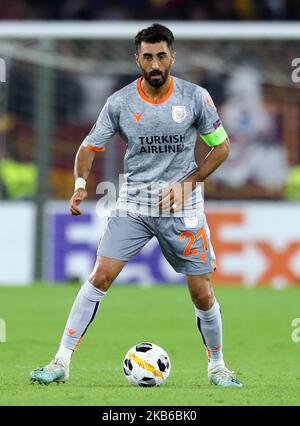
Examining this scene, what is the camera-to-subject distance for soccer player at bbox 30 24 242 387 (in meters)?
7.66

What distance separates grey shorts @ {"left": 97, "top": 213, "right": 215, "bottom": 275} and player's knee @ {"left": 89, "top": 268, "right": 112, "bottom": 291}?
12cm

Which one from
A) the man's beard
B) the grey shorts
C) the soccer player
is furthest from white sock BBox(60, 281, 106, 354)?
the man's beard

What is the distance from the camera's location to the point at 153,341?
10789mm

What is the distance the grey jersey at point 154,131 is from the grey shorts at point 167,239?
66 millimetres

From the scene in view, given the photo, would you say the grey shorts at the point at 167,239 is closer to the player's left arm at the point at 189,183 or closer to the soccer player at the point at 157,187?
the soccer player at the point at 157,187

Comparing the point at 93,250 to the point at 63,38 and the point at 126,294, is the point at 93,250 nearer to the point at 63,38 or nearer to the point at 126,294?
the point at 126,294

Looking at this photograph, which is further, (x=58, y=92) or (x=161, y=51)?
(x=58, y=92)

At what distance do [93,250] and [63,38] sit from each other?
3.15 metres

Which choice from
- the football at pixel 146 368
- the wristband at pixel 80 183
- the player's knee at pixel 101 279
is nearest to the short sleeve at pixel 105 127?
the wristband at pixel 80 183

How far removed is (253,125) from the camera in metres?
17.6

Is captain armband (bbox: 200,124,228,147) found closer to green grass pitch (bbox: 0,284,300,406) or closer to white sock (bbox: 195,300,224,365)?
white sock (bbox: 195,300,224,365)

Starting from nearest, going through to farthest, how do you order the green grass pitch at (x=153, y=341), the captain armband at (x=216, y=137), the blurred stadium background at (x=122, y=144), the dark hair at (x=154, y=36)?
1. the green grass pitch at (x=153, y=341)
2. the dark hair at (x=154, y=36)
3. the captain armband at (x=216, y=137)
4. the blurred stadium background at (x=122, y=144)

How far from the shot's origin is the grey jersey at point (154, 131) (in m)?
7.68

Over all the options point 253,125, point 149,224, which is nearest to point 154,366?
point 149,224
